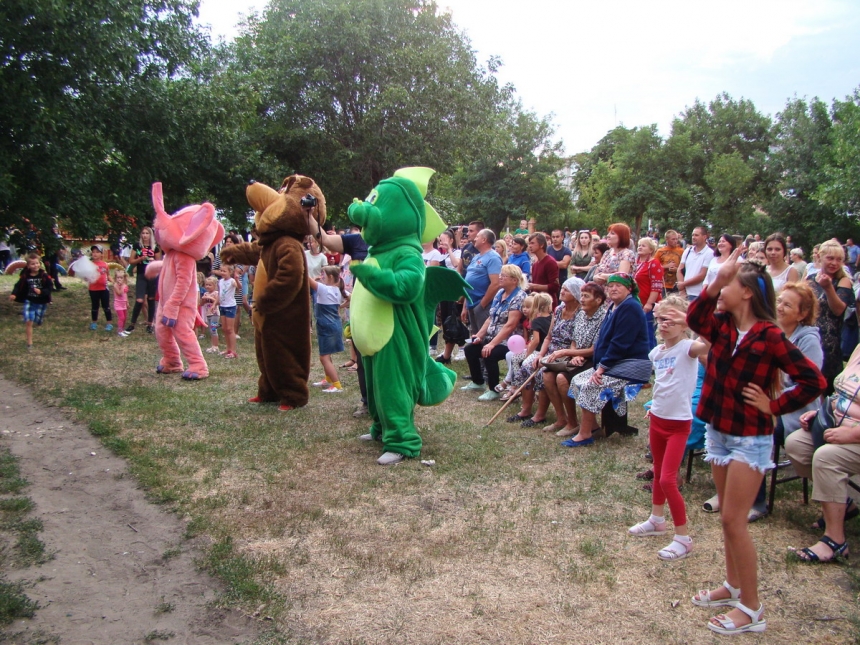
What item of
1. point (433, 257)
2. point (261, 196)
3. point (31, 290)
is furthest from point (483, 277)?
point (31, 290)

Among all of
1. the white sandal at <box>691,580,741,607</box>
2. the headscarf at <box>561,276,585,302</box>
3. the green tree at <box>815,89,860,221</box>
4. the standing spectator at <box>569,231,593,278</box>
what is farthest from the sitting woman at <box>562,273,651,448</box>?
the green tree at <box>815,89,860,221</box>

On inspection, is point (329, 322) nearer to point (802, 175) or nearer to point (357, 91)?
point (357, 91)

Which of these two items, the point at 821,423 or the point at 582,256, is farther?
the point at 582,256

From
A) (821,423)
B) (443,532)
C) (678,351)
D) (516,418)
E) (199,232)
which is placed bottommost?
(443,532)

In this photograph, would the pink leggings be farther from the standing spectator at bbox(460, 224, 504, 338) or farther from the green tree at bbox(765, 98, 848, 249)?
the green tree at bbox(765, 98, 848, 249)

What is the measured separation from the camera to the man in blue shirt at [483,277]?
8.50 meters

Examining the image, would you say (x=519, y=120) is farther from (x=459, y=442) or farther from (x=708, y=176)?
(x=459, y=442)

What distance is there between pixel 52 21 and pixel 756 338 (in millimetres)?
12910

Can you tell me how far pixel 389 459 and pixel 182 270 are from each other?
4.47 metres

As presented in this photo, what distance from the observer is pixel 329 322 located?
816 cm

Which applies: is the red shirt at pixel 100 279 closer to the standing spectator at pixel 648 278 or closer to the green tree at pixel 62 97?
the green tree at pixel 62 97

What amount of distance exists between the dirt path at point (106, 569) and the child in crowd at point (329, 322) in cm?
295

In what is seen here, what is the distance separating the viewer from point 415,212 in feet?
18.9

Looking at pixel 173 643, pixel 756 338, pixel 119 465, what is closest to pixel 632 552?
pixel 756 338
